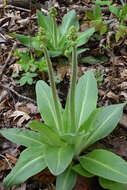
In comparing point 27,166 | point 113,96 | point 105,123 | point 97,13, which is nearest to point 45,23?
point 97,13

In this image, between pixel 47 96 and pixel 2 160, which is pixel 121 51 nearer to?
pixel 47 96

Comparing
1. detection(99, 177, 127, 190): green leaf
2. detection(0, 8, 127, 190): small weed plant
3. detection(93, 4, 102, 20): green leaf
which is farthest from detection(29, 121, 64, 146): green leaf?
detection(93, 4, 102, 20): green leaf

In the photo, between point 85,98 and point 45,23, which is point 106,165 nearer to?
point 85,98

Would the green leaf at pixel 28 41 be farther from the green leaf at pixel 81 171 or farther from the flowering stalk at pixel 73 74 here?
the green leaf at pixel 81 171

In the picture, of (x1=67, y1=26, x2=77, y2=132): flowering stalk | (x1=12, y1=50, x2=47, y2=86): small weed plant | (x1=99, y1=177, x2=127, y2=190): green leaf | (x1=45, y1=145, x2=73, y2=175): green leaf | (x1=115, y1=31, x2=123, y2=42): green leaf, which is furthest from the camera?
(x1=115, y1=31, x2=123, y2=42): green leaf

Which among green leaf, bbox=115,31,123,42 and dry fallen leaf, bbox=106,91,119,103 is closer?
dry fallen leaf, bbox=106,91,119,103

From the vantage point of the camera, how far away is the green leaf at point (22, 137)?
8.71 feet

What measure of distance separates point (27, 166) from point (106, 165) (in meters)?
0.79

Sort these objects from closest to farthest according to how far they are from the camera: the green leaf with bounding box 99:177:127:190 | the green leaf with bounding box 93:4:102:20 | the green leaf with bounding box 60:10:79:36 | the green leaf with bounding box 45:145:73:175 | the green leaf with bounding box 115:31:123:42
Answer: the green leaf with bounding box 45:145:73:175 → the green leaf with bounding box 99:177:127:190 → the green leaf with bounding box 115:31:123:42 → the green leaf with bounding box 93:4:102:20 → the green leaf with bounding box 60:10:79:36

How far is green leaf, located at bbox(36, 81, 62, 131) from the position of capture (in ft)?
9.03

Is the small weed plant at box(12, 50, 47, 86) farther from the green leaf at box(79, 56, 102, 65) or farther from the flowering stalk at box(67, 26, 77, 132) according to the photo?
the flowering stalk at box(67, 26, 77, 132)

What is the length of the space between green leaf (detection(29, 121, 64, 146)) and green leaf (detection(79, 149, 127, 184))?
333mm

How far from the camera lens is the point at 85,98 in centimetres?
288

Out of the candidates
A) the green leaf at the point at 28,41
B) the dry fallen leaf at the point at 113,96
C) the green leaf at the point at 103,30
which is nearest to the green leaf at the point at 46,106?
the dry fallen leaf at the point at 113,96
